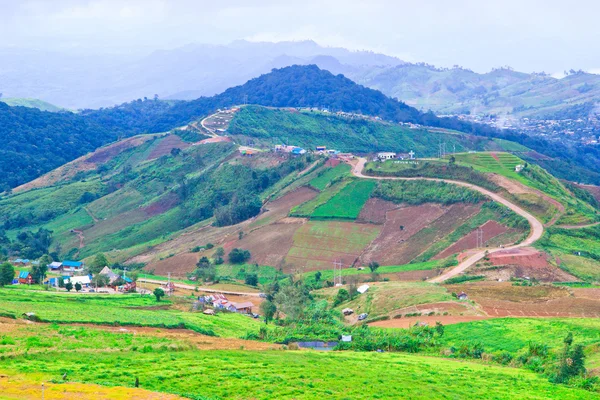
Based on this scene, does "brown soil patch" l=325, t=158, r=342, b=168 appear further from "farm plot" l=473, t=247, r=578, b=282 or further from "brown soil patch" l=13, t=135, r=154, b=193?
"brown soil patch" l=13, t=135, r=154, b=193

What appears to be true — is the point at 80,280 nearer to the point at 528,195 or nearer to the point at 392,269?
the point at 392,269

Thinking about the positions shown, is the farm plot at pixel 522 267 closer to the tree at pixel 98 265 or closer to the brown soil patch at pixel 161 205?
the tree at pixel 98 265

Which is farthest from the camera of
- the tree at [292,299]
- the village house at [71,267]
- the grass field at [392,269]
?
the village house at [71,267]

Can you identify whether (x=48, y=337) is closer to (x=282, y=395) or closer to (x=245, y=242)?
(x=282, y=395)

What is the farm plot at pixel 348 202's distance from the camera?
99.8m

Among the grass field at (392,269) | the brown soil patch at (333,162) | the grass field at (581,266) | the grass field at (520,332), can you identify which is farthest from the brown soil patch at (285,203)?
the grass field at (520,332)

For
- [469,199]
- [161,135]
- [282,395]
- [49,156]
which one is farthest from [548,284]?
[49,156]

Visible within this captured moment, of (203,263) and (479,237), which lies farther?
(203,263)

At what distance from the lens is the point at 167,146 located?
6102 inches

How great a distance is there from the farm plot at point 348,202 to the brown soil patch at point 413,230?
508 cm

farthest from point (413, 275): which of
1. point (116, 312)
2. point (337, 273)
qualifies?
point (116, 312)

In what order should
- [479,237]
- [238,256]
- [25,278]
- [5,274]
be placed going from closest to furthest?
[5,274], [25,278], [479,237], [238,256]

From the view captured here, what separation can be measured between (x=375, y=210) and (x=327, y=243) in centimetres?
921

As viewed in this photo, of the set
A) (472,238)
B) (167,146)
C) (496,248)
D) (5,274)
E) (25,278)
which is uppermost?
(167,146)
